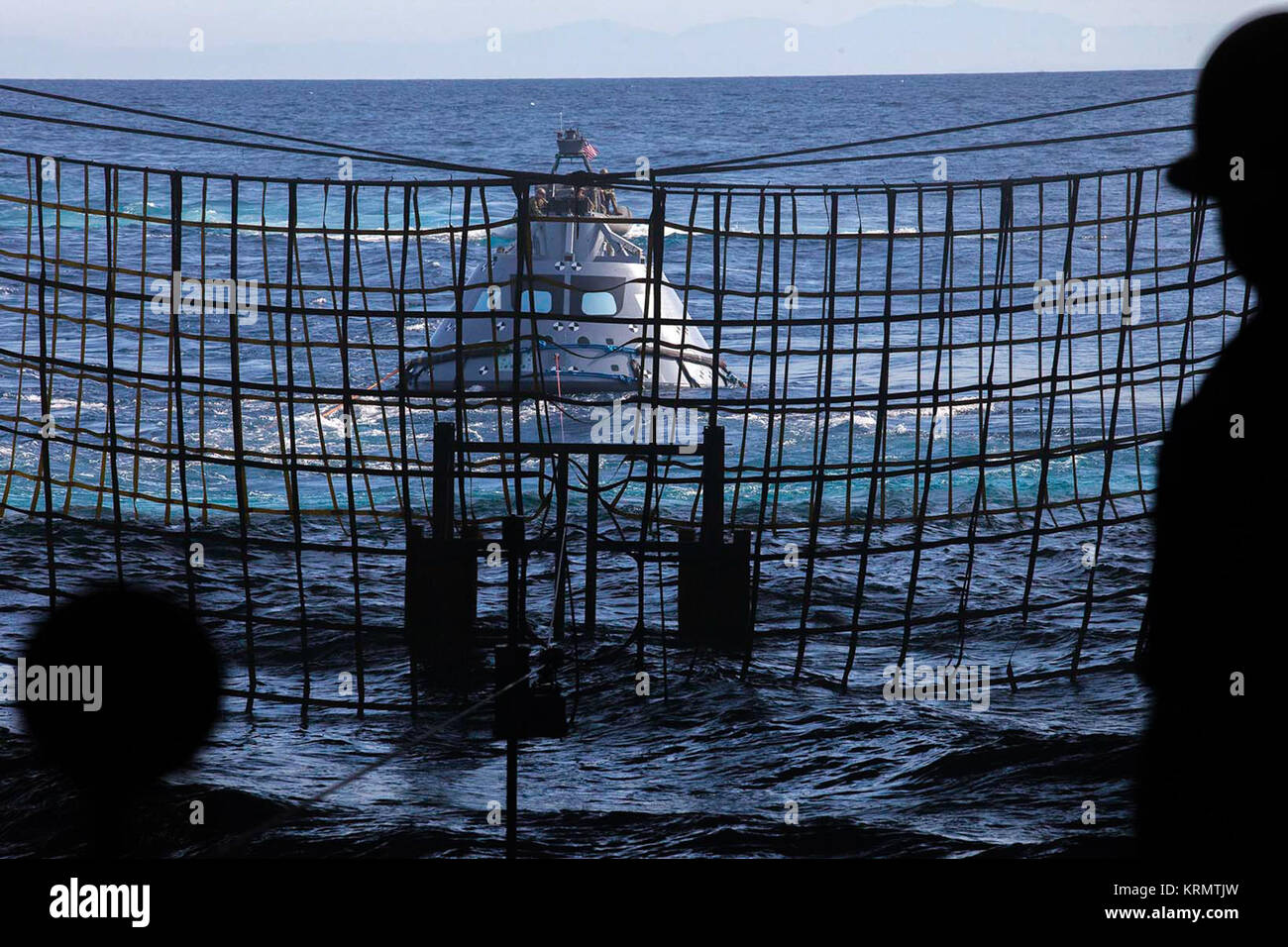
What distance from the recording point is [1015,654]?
424 inches

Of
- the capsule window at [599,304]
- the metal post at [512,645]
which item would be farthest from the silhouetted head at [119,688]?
the capsule window at [599,304]

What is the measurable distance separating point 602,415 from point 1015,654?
1373 cm

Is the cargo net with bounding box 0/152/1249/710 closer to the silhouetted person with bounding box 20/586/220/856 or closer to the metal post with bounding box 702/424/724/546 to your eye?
the metal post with bounding box 702/424/724/546

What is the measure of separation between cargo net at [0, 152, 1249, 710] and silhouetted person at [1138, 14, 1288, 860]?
244 centimetres

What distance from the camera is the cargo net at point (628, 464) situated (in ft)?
27.5

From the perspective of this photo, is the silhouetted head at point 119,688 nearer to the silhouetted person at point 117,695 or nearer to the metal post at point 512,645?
the silhouetted person at point 117,695

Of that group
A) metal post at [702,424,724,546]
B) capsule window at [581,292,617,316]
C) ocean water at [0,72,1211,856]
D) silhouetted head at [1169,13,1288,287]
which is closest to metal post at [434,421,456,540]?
→ ocean water at [0,72,1211,856]

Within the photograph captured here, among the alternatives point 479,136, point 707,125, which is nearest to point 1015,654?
point 479,136

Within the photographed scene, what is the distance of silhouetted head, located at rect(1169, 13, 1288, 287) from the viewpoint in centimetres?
299

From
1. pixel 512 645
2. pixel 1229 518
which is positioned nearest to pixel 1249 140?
pixel 1229 518

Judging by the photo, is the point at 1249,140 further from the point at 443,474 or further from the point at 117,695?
the point at 117,695

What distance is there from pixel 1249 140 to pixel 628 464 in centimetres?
1854

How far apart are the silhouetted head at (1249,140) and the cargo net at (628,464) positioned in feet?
7.91
